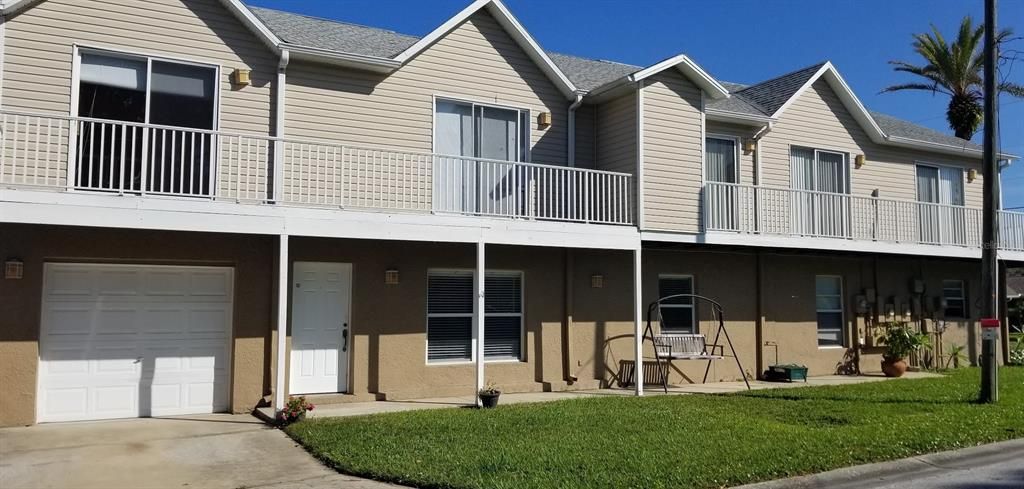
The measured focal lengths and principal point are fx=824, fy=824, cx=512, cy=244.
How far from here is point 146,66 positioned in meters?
11.3

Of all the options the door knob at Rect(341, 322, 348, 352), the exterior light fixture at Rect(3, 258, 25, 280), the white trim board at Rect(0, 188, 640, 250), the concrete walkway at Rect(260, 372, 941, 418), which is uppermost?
the white trim board at Rect(0, 188, 640, 250)

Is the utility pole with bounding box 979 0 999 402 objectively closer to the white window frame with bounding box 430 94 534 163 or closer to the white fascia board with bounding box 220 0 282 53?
the white window frame with bounding box 430 94 534 163

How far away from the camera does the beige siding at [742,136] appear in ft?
52.7

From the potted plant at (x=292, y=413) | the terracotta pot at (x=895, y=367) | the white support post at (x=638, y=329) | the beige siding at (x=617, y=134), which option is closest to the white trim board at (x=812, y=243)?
the white support post at (x=638, y=329)

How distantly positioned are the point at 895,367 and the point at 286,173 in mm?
12646

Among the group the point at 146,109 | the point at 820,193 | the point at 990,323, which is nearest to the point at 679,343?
the point at 820,193

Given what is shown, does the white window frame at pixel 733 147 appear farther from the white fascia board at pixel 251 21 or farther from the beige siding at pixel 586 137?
the white fascia board at pixel 251 21

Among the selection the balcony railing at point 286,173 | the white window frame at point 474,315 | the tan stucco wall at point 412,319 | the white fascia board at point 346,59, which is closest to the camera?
the balcony railing at point 286,173

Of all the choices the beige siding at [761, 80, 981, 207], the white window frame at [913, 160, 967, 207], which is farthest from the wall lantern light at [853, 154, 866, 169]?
the white window frame at [913, 160, 967, 207]

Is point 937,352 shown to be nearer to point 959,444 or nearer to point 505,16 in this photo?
point 959,444

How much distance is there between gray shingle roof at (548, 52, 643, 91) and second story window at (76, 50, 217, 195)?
6.55 metres

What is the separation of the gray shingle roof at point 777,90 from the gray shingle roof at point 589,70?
2.83 metres

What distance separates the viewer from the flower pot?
38.2ft

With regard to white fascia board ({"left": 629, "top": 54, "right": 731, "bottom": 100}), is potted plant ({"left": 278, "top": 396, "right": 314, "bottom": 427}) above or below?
below
